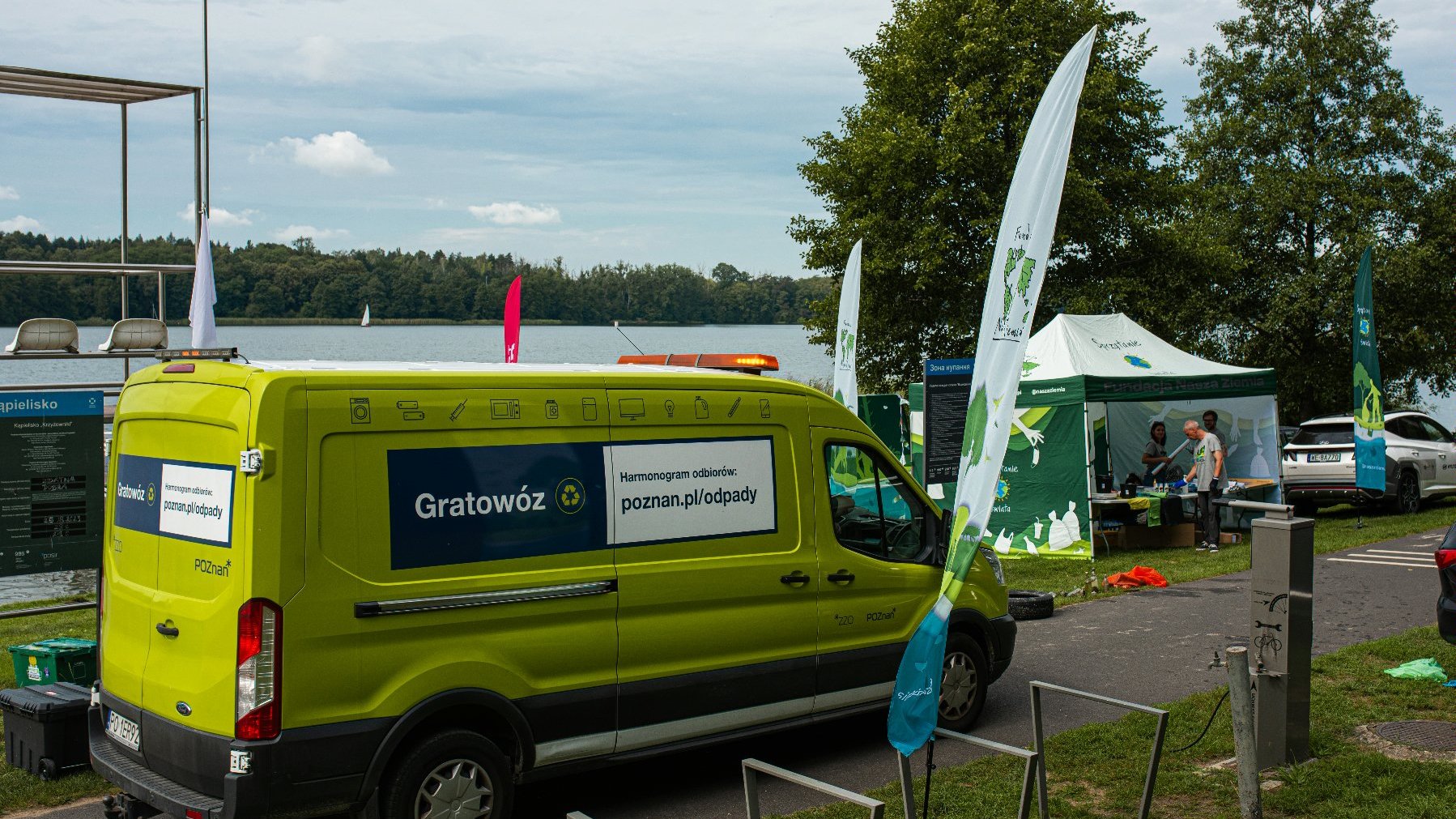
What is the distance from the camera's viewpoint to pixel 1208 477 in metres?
15.5

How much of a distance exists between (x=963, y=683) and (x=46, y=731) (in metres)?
5.19

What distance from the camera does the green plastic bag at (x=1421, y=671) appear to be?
8.28m

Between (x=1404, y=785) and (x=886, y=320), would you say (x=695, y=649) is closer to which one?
(x=1404, y=785)

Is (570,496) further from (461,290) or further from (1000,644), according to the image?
(461,290)

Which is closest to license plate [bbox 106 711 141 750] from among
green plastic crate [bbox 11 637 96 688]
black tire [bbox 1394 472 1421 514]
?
green plastic crate [bbox 11 637 96 688]

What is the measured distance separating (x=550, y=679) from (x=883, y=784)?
1977 mm

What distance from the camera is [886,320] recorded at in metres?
31.5

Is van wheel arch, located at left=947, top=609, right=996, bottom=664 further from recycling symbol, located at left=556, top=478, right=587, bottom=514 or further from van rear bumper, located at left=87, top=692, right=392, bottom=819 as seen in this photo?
van rear bumper, located at left=87, top=692, right=392, bottom=819

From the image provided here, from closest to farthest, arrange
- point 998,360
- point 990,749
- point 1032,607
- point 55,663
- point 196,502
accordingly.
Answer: point 998,360
point 990,749
point 196,502
point 55,663
point 1032,607

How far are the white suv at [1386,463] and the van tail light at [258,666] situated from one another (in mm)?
17259

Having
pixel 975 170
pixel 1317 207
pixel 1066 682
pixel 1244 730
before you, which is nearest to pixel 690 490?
pixel 1244 730

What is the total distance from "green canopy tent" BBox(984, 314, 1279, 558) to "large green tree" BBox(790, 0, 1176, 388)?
10.5m

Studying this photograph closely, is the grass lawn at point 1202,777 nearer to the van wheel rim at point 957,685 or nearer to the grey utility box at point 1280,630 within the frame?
the grey utility box at point 1280,630

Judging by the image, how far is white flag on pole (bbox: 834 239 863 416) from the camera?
1505 cm
